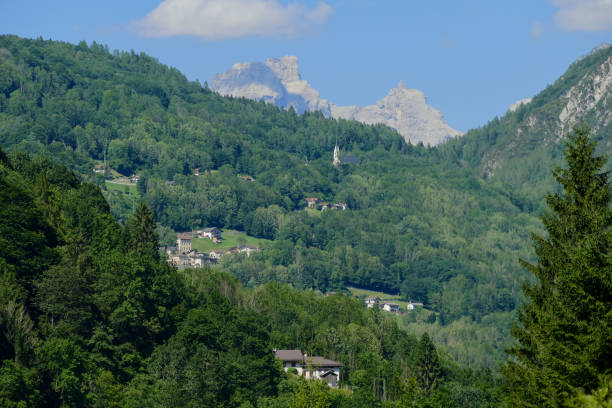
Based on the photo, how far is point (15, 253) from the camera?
72.4m

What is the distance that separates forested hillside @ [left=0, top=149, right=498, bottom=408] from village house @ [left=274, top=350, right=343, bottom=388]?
198 cm

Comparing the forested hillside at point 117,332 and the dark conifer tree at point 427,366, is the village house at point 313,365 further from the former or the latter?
the dark conifer tree at point 427,366

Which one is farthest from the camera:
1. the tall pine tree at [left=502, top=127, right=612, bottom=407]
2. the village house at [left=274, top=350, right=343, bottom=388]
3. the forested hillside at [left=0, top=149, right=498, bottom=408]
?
the village house at [left=274, top=350, right=343, bottom=388]

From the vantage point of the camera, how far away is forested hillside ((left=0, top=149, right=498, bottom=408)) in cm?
6288

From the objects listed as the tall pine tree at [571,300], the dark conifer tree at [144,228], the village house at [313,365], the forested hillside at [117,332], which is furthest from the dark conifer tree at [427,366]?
the tall pine tree at [571,300]

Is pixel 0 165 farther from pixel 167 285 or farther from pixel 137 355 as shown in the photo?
pixel 137 355

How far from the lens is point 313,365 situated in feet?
316

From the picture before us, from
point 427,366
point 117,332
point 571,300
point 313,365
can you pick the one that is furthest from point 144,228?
point 571,300

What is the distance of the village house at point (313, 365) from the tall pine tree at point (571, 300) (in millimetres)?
57537

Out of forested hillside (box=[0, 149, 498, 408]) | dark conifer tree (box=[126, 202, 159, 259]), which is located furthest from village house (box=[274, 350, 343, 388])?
dark conifer tree (box=[126, 202, 159, 259])

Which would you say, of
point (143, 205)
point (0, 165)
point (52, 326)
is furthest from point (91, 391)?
point (143, 205)

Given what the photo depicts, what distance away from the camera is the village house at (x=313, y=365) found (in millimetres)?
96312

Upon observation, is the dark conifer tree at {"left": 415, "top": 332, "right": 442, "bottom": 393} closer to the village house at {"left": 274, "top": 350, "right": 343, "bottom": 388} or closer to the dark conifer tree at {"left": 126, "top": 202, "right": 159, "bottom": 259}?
the village house at {"left": 274, "top": 350, "right": 343, "bottom": 388}

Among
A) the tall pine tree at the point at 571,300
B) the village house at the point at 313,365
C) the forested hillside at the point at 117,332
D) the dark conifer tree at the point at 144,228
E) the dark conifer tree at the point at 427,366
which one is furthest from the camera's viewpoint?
the dark conifer tree at the point at 427,366
